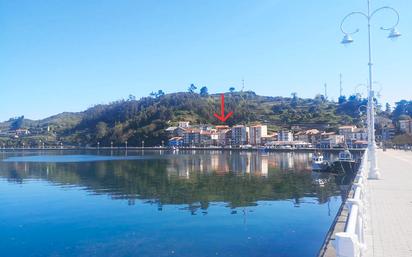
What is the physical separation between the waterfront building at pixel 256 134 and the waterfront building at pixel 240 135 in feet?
7.22

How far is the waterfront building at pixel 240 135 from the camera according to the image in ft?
527

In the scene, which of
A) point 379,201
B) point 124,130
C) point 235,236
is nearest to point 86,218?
point 235,236

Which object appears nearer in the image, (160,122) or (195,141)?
(195,141)

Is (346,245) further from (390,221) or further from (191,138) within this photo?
(191,138)

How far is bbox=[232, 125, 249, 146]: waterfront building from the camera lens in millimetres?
160625

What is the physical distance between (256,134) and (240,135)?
7.40 m

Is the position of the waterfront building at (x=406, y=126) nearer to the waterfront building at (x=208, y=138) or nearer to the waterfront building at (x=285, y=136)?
the waterfront building at (x=285, y=136)

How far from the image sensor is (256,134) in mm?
158375

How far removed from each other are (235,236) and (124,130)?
18370cm

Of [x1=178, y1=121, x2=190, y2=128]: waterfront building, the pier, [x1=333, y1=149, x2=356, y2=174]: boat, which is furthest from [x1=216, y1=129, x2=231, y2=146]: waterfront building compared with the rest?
the pier

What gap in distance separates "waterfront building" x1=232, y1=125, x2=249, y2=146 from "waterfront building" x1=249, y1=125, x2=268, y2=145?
7.22 ft

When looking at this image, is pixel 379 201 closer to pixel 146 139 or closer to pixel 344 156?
pixel 344 156

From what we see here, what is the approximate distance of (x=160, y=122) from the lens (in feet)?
621

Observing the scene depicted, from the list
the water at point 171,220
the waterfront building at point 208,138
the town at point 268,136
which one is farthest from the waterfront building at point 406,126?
the water at point 171,220
